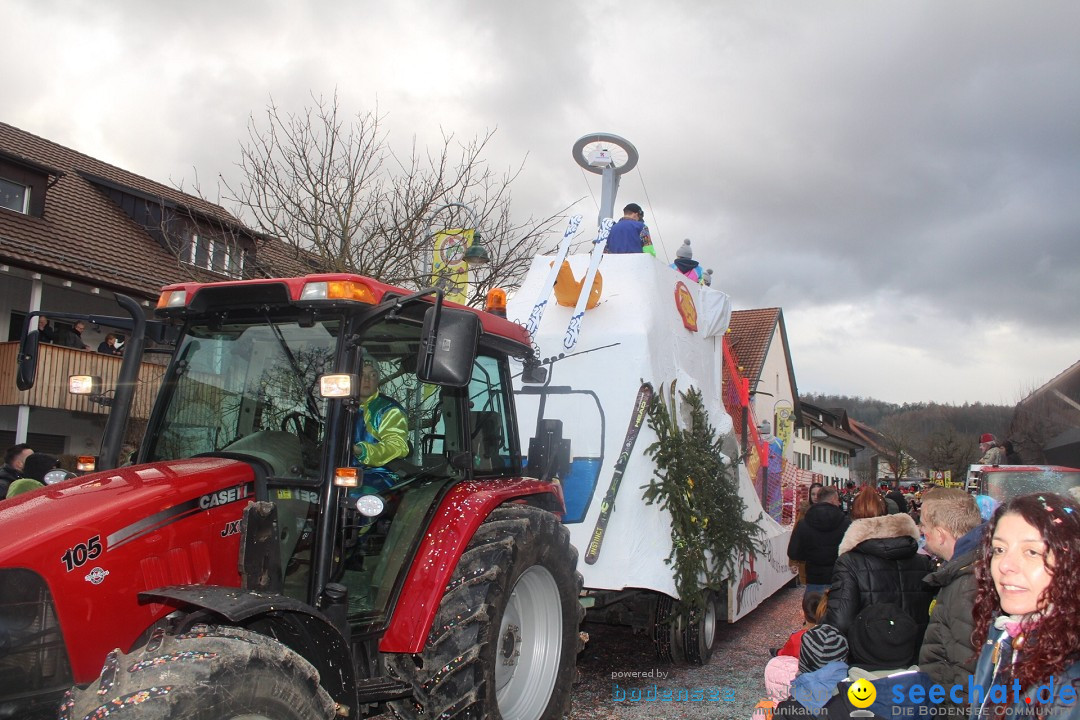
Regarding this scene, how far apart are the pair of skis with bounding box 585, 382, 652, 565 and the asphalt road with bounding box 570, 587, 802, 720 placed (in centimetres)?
96

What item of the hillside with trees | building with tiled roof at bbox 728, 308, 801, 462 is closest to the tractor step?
building with tiled roof at bbox 728, 308, 801, 462

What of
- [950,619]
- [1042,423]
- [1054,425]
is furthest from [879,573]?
[1042,423]

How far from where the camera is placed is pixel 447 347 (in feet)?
10.1

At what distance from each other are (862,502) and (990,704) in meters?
2.63

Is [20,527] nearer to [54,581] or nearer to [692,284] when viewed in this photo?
[54,581]

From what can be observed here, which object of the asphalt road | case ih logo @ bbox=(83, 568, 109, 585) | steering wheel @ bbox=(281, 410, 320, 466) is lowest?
the asphalt road

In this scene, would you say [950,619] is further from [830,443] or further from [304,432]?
[830,443]

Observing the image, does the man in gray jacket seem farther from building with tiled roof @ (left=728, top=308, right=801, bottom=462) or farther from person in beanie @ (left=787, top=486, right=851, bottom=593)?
building with tiled roof @ (left=728, top=308, right=801, bottom=462)

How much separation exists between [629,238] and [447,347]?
4.16m

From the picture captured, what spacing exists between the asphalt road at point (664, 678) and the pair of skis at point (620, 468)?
3.14 ft

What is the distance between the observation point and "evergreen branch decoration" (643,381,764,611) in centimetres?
583

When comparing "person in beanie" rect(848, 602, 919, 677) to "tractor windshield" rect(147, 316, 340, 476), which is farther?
"person in beanie" rect(848, 602, 919, 677)

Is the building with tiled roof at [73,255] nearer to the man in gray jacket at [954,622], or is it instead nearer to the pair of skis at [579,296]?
the pair of skis at [579,296]

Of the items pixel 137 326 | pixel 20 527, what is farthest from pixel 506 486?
pixel 20 527
